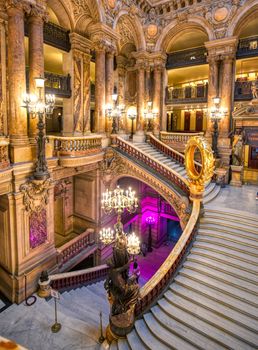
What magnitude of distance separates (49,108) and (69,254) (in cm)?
653

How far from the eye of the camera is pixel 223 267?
21.7 feet

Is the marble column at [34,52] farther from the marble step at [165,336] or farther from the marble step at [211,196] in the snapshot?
the marble step at [211,196]

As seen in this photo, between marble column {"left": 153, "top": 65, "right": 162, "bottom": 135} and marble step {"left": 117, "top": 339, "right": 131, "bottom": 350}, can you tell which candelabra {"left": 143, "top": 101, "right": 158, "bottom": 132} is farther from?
marble step {"left": 117, "top": 339, "right": 131, "bottom": 350}

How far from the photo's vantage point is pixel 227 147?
13.2 meters

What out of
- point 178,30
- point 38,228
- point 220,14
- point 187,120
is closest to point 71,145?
point 38,228

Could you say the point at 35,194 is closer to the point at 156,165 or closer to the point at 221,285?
the point at 156,165

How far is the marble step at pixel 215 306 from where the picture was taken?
5242 mm

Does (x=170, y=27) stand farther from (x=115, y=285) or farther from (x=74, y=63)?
(x=115, y=285)

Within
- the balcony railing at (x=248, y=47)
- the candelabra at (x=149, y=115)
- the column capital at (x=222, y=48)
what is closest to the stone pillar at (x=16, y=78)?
the candelabra at (x=149, y=115)

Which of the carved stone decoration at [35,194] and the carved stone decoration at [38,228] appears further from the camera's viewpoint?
the carved stone decoration at [38,228]

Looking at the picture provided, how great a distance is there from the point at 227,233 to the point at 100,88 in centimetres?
903

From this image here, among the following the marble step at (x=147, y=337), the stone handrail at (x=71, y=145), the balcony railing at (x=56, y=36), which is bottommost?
the marble step at (x=147, y=337)

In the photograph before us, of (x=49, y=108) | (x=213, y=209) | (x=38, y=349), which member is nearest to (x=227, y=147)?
(x=213, y=209)

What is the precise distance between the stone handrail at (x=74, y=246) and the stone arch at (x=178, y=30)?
41.2 feet
